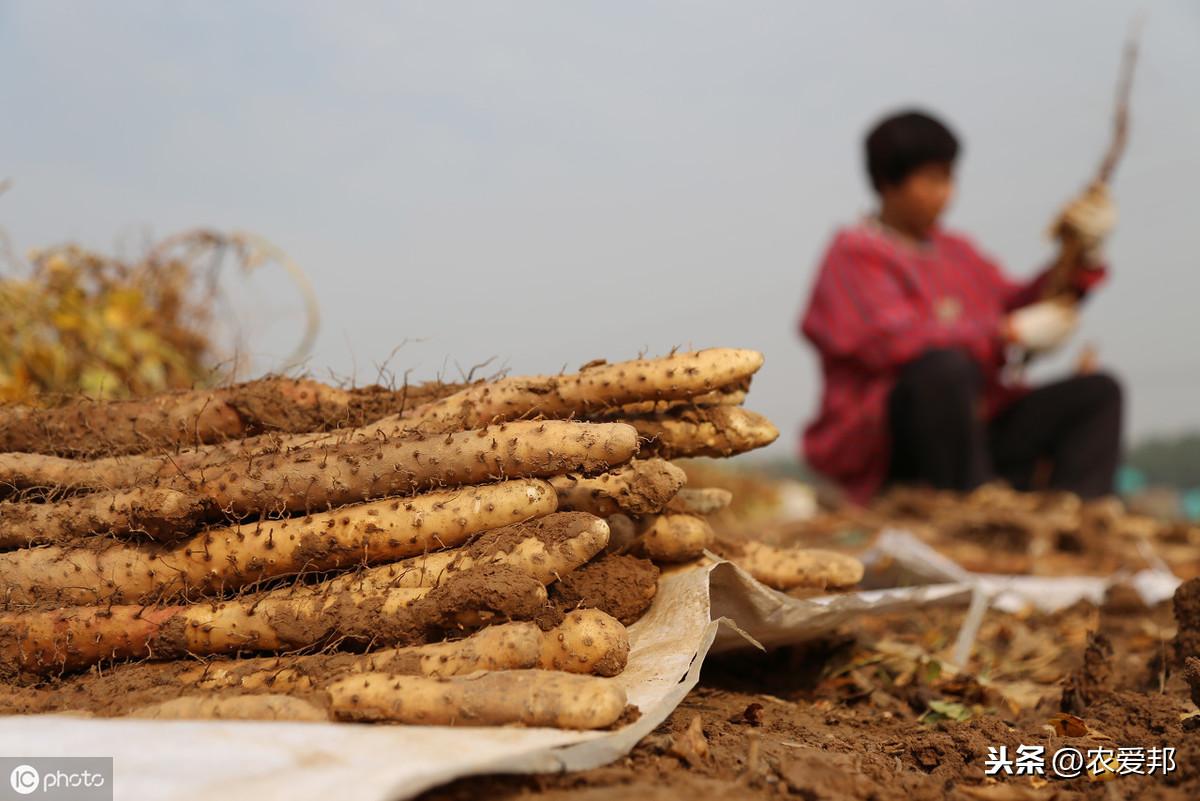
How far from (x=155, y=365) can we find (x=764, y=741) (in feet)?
13.2

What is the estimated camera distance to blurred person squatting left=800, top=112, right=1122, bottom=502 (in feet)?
21.4

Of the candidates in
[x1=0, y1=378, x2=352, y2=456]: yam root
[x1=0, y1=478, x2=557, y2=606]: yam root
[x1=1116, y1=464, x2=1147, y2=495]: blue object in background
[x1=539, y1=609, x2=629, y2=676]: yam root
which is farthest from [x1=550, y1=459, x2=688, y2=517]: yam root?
[x1=1116, y1=464, x2=1147, y2=495]: blue object in background

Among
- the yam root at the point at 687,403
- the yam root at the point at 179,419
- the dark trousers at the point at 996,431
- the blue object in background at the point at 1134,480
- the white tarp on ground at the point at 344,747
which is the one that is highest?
the yam root at the point at 687,403

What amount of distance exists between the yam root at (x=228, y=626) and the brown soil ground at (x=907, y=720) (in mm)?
457

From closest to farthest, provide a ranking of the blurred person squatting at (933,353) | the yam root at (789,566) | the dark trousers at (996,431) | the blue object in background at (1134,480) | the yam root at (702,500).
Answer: the yam root at (702,500) < the yam root at (789,566) < the dark trousers at (996,431) < the blurred person squatting at (933,353) < the blue object in background at (1134,480)

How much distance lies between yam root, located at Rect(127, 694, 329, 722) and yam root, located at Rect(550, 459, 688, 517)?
2.38 ft

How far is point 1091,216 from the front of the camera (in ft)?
20.3

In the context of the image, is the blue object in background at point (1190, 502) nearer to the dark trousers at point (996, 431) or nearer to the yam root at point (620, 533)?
the dark trousers at point (996, 431)

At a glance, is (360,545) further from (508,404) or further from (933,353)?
(933,353)

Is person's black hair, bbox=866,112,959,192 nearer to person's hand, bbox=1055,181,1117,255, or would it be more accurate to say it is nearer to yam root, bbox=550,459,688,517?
person's hand, bbox=1055,181,1117,255

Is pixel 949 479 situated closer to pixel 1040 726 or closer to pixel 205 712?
pixel 1040 726

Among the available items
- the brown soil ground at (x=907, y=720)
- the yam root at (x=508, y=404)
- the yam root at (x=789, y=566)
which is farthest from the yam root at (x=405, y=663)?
the yam root at (x=789, y=566)

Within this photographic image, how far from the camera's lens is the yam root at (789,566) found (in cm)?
271

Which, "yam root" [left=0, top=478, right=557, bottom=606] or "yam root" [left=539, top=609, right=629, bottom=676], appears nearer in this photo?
"yam root" [left=539, top=609, right=629, bottom=676]
